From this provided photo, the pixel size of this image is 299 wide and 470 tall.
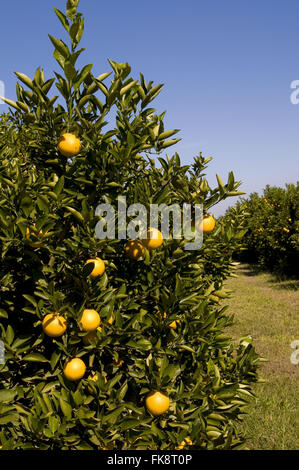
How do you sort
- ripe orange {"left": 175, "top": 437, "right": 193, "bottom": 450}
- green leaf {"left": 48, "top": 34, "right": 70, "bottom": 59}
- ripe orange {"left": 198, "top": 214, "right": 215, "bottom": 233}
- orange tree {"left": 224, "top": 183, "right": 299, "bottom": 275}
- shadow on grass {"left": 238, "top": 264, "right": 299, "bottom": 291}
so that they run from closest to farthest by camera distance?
green leaf {"left": 48, "top": 34, "right": 70, "bottom": 59}, ripe orange {"left": 175, "top": 437, "right": 193, "bottom": 450}, ripe orange {"left": 198, "top": 214, "right": 215, "bottom": 233}, shadow on grass {"left": 238, "top": 264, "right": 299, "bottom": 291}, orange tree {"left": 224, "top": 183, "right": 299, "bottom": 275}

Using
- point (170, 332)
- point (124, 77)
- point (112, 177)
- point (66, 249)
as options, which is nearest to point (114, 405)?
point (170, 332)

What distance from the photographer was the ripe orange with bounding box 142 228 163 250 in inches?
74.4

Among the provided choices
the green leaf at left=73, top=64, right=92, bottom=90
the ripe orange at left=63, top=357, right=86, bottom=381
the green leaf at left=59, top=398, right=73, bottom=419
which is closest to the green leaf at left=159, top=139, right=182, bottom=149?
the green leaf at left=73, top=64, right=92, bottom=90

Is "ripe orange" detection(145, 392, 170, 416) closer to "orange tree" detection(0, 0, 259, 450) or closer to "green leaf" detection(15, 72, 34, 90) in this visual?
"orange tree" detection(0, 0, 259, 450)

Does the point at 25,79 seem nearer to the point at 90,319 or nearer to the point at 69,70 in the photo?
the point at 69,70

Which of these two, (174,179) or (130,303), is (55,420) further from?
(174,179)

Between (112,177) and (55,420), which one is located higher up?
(112,177)

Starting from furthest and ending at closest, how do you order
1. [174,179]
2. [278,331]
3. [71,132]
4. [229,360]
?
[278,331] < [229,360] < [174,179] < [71,132]

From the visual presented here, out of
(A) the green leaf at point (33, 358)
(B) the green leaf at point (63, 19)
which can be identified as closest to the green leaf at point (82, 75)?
(B) the green leaf at point (63, 19)

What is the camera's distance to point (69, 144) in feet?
5.99

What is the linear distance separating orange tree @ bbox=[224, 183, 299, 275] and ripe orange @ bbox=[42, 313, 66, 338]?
10444 mm

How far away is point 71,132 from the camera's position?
6.19ft

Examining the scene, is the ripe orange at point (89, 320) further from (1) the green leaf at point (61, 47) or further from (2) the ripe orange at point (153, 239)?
(1) the green leaf at point (61, 47)

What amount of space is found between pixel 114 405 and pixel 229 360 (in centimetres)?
97
